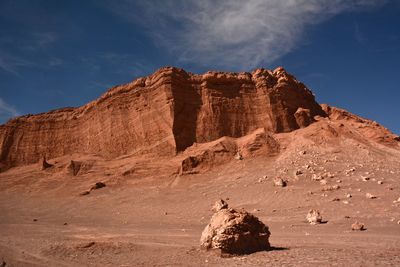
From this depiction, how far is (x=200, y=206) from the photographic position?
2423 centimetres

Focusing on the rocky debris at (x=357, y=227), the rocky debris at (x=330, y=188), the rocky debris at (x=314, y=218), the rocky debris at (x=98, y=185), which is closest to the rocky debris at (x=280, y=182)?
the rocky debris at (x=330, y=188)

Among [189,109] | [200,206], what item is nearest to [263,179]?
[200,206]

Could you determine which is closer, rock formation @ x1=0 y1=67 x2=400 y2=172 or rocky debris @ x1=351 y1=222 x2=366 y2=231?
rocky debris @ x1=351 y1=222 x2=366 y2=231

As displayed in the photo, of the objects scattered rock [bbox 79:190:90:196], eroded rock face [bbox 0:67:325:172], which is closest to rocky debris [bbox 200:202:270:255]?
eroded rock face [bbox 0:67:325:172]

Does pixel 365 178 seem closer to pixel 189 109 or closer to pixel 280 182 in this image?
pixel 280 182

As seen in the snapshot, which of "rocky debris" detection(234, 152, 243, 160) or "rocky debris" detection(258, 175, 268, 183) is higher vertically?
"rocky debris" detection(234, 152, 243, 160)

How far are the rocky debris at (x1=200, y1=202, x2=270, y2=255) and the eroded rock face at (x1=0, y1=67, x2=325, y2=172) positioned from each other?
22.7m

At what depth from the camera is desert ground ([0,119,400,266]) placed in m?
10.9

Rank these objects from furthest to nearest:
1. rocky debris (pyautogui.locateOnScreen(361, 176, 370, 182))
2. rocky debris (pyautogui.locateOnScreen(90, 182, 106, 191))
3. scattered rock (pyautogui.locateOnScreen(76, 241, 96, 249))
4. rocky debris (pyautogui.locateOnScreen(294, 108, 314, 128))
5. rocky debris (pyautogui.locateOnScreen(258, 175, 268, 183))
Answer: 1. rocky debris (pyautogui.locateOnScreen(294, 108, 314, 128))
2. rocky debris (pyautogui.locateOnScreen(90, 182, 106, 191))
3. rocky debris (pyautogui.locateOnScreen(258, 175, 268, 183))
4. rocky debris (pyautogui.locateOnScreen(361, 176, 370, 182))
5. scattered rock (pyautogui.locateOnScreen(76, 241, 96, 249))

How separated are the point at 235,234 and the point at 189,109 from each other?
86.2ft

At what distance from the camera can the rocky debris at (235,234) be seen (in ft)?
32.7

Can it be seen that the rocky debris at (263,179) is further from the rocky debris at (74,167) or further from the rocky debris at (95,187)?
the rocky debris at (74,167)

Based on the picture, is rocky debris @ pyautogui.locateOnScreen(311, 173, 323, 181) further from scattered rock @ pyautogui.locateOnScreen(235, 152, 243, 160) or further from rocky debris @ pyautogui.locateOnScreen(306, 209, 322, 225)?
rocky debris @ pyautogui.locateOnScreen(306, 209, 322, 225)

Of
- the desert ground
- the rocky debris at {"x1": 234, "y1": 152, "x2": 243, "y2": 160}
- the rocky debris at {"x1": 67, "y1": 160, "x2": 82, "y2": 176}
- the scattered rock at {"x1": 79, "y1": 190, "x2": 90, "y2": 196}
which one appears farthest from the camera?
the rocky debris at {"x1": 67, "y1": 160, "x2": 82, "y2": 176}
